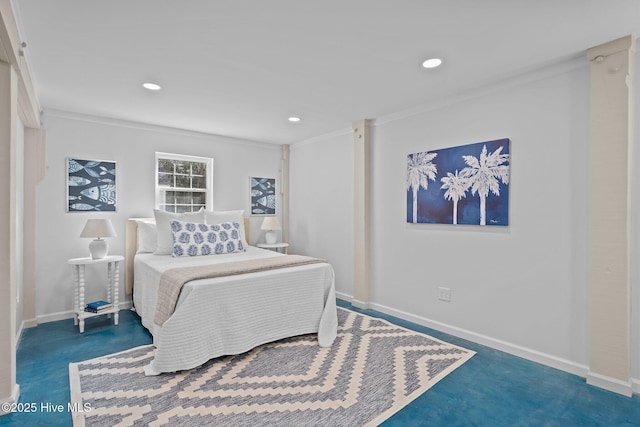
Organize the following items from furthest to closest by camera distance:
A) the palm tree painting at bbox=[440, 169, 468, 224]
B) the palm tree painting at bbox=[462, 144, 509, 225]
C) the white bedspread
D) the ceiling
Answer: the palm tree painting at bbox=[440, 169, 468, 224], the palm tree painting at bbox=[462, 144, 509, 225], the white bedspread, the ceiling

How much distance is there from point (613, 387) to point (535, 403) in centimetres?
60

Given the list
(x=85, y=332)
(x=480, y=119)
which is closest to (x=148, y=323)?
(x=85, y=332)

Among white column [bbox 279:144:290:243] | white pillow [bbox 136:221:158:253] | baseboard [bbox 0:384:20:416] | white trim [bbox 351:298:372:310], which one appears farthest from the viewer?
white column [bbox 279:144:290:243]

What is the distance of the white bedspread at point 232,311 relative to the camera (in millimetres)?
2412

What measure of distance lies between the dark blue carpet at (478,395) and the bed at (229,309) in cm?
59

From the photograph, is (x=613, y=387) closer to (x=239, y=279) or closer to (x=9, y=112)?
(x=239, y=279)

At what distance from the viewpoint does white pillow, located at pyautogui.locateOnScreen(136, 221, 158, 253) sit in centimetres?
391

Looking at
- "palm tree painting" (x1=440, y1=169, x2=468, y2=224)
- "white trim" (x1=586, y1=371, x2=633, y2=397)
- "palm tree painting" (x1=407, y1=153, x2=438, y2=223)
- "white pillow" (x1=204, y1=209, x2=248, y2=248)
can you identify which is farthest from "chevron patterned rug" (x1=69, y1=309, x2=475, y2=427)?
"white pillow" (x1=204, y1=209, x2=248, y2=248)

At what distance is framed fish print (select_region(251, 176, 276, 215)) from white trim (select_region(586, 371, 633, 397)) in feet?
14.0

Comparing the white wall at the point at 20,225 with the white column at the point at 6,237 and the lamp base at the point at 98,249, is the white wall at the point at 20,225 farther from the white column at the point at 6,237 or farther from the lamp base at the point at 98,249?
the white column at the point at 6,237

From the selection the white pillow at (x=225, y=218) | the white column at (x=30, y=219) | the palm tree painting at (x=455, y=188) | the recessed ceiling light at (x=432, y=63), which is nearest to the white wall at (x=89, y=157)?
the white column at (x=30, y=219)

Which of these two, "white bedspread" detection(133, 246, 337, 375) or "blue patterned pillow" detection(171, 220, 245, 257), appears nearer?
"white bedspread" detection(133, 246, 337, 375)

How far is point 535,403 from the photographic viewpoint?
2084 millimetres

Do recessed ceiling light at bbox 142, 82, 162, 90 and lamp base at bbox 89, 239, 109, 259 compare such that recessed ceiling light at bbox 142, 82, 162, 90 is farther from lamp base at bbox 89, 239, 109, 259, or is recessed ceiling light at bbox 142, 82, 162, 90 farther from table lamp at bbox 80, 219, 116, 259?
lamp base at bbox 89, 239, 109, 259
